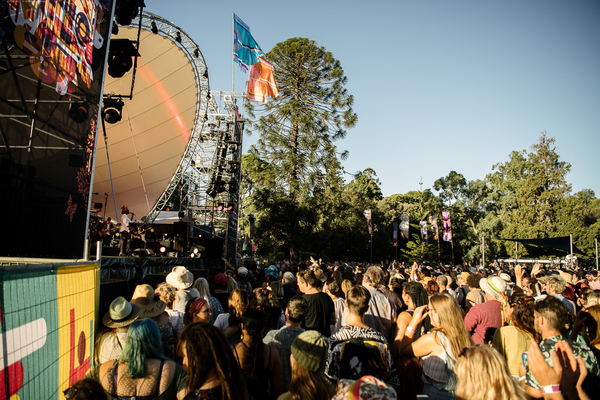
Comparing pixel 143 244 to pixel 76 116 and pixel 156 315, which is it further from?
pixel 156 315

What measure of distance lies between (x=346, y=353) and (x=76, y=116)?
4.26 meters

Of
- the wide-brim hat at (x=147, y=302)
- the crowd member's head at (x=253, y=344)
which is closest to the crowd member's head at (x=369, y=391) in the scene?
the crowd member's head at (x=253, y=344)

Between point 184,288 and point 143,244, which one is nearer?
point 184,288

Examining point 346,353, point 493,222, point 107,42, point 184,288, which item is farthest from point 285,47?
point 493,222

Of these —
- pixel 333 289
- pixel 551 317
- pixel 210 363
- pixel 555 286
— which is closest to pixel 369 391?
pixel 210 363

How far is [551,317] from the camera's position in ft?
10.1

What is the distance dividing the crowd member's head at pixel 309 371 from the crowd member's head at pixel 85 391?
3.43 feet

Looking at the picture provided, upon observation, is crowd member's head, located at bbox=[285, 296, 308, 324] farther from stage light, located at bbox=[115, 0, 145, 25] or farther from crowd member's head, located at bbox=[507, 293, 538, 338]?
stage light, located at bbox=[115, 0, 145, 25]

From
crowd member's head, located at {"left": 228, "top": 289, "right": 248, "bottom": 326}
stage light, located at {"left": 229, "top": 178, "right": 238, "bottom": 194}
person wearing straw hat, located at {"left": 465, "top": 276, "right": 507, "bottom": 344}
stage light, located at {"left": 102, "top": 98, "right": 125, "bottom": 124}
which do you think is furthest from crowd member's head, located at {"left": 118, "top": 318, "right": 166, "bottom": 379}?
stage light, located at {"left": 229, "top": 178, "right": 238, "bottom": 194}

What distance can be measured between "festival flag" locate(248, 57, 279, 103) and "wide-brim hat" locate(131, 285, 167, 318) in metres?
19.1

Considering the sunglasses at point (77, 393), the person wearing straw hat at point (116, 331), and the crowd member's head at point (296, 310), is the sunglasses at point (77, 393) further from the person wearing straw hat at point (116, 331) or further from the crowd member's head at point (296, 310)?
the crowd member's head at point (296, 310)

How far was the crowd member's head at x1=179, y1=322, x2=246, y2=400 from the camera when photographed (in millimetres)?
2365

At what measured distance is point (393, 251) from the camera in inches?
2003

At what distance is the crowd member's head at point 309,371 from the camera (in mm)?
2441
